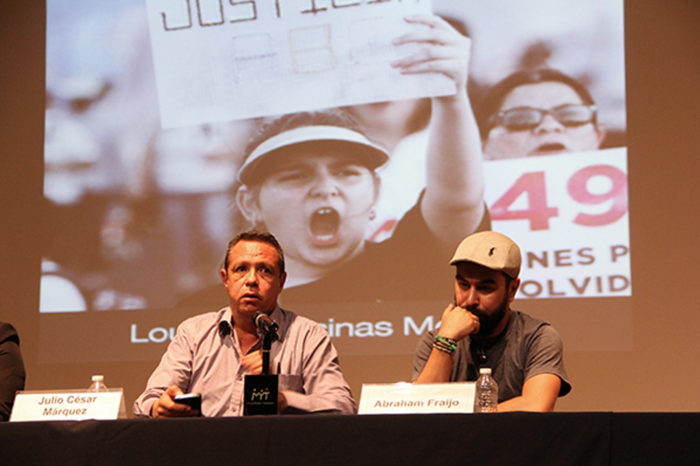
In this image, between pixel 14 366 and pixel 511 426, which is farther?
pixel 14 366

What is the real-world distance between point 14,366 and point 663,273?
2693mm

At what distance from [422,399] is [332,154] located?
230 centimetres

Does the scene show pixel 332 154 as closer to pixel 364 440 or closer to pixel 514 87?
pixel 514 87

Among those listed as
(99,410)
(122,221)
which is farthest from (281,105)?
(99,410)

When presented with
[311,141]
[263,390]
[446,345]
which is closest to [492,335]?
[446,345]

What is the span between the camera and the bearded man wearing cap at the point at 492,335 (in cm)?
238

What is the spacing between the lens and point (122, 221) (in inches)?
165

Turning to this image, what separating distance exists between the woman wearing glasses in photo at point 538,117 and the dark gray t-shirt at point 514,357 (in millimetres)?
1413

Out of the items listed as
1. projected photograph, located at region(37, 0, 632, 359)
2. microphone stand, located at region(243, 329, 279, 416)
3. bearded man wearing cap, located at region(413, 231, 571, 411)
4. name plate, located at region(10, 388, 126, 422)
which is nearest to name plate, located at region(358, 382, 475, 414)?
microphone stand, located at region(243, 329, 279, 416)

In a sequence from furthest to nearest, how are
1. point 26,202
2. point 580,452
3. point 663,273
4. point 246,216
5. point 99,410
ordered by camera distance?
point 26,202 → point 246,216 → point 663,273 → point 99,410 → point 580,452

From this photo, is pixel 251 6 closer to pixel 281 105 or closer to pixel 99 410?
pixel 281 105

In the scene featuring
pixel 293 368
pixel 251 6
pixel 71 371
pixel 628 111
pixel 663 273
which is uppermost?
pixel 251 6

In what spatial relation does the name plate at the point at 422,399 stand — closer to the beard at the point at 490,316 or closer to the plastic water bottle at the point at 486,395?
the plastic water bottle at the point at 486,395

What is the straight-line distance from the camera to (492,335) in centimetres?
253
